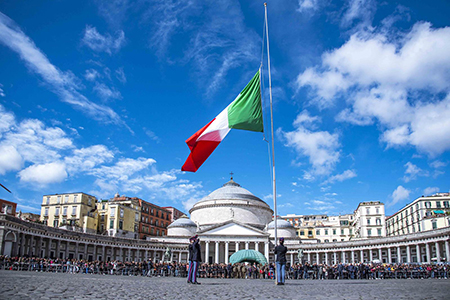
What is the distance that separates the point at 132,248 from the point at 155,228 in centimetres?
1896

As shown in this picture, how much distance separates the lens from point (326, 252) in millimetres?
75750

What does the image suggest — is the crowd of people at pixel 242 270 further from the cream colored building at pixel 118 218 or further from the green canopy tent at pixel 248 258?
the cream colored building at pixel 118 218

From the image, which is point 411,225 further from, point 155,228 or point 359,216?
point 155,228

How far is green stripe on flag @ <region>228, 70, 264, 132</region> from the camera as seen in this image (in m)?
19.5

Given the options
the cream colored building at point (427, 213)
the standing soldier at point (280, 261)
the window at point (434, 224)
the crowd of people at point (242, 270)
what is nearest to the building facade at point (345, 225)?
the cream colored building at point (427, 213)

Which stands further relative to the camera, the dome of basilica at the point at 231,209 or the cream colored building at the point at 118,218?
the dome of basilica at the point at 231,209

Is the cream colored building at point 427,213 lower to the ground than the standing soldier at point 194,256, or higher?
higher

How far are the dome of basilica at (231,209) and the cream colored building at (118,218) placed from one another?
14.1 metres

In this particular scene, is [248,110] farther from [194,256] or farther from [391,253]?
[391,253]

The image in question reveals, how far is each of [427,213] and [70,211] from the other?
67.5 m

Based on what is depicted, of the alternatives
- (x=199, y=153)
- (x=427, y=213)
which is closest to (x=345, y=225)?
(x=427, y=213)

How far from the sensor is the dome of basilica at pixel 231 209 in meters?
81.9

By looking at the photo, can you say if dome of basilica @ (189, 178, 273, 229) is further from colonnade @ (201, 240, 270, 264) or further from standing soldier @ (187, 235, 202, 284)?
standing soldier @ (187, 235, 202, 284)

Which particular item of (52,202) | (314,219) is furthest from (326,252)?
(52,202)
